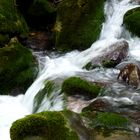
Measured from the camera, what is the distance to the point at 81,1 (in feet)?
51.9

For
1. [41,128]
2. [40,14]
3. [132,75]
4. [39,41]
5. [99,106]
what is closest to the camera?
[41,128]

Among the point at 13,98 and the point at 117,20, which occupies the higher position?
the point at 117,20

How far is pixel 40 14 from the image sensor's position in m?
18.0

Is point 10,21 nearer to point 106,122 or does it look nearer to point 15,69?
point 15,69

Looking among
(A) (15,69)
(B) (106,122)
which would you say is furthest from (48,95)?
(B) (106,122)

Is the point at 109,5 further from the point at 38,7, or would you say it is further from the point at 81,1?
the point at 38,7

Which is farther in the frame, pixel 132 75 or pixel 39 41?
pixel 39 41

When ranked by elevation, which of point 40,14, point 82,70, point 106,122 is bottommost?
point 82,70

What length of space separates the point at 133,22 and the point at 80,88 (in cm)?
494

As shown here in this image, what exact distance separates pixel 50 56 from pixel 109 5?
303cm

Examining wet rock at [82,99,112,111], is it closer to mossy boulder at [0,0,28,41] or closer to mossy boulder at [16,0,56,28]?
mossy boulder at [0,0,28,41]

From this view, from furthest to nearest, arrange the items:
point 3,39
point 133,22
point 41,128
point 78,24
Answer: point 3,39, point 78,24, point 133,22, point 41,128

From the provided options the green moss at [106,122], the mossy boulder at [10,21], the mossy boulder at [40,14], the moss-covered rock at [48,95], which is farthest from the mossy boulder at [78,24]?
the green moss at [106,122]

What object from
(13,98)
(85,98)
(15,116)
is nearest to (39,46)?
(13,98)
